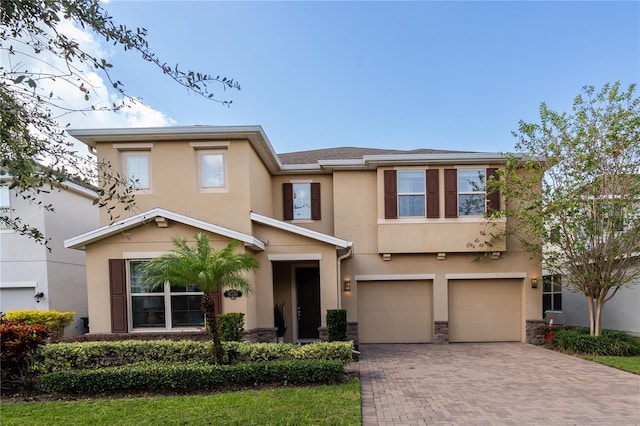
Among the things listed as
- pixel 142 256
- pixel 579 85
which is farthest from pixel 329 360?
pixel 579 85

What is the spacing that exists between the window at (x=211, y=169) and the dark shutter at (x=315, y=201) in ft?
10.6

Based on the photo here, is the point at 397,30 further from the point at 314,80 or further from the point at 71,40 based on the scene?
the point at 71,40

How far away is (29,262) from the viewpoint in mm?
11016

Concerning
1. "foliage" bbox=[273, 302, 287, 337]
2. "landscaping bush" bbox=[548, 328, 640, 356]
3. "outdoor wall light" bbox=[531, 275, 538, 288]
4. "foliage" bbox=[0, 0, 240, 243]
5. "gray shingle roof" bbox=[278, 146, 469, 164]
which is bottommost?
"landscaping bush" bbox=[548, 328, 640, 356]

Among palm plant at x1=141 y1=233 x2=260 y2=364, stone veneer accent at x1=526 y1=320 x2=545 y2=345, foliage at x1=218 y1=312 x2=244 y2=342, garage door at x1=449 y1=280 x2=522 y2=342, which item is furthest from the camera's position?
garage door at x1=449 y1=280 x2=522 y2=342

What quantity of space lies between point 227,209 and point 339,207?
3.62 meters

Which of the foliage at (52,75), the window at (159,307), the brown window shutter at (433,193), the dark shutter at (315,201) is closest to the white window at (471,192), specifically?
the brown window shutter at (433,193)

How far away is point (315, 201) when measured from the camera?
11312 millimetres

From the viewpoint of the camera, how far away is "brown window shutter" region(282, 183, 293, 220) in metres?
11.4

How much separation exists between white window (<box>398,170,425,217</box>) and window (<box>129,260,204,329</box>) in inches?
257

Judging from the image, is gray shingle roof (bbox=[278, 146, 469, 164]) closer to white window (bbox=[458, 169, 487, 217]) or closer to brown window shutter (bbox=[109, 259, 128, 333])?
white window (bbox=[458, 169, 487, 217])

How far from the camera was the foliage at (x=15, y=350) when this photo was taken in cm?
600

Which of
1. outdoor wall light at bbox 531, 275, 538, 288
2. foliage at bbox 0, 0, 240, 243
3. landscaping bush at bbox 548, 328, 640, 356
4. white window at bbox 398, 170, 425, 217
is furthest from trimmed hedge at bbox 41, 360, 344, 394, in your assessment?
outdoor wall light at bbox 531, 275, 538, 288

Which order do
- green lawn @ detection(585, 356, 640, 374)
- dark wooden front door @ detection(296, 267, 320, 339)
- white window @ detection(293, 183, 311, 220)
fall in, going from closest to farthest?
1. green lawn @ detection(585, 356, 640, 374)
2. dark wooden front door @ detection(296, 267, 320, 339)
3. white window @ detection(293, 183, 311, 220)
